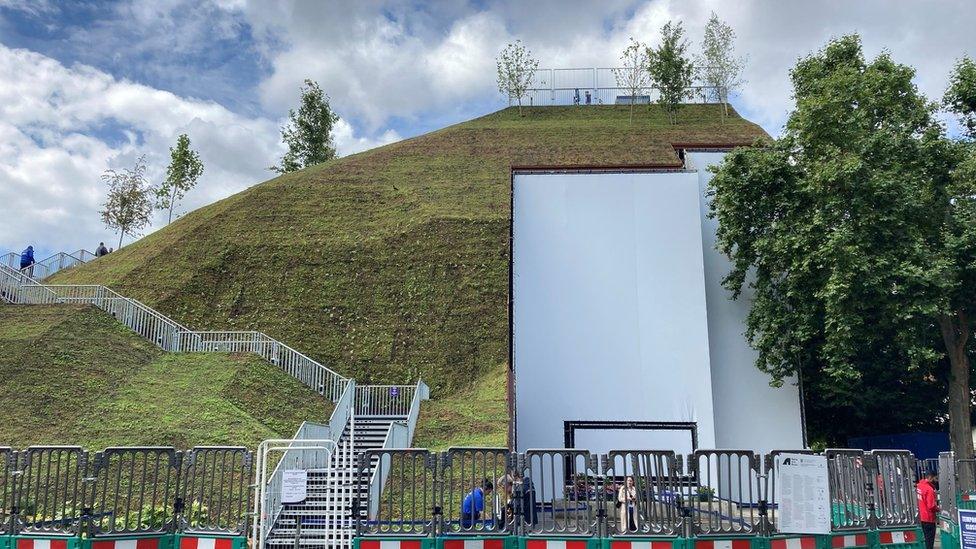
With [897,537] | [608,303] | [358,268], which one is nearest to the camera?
Result: [897,537]

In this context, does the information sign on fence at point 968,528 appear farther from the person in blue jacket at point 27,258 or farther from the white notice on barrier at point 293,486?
the person in blue jacket at point 27,258

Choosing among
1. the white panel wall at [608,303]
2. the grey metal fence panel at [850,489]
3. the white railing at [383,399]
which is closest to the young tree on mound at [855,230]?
the white panel wall at [608,303]

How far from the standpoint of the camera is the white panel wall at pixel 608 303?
796 inches

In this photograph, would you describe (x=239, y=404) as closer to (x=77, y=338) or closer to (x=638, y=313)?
(x=77, y=338)

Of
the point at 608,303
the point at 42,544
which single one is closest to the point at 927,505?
the point at 608,303

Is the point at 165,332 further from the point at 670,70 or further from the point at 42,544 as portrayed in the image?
the point at 670,70

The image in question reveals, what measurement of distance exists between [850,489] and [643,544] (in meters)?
2.90

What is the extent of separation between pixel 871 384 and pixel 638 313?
939cm

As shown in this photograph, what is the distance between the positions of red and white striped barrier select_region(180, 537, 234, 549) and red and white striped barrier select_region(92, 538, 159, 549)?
12.7 inches

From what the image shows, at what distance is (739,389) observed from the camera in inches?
839

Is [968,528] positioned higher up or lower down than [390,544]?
higher up

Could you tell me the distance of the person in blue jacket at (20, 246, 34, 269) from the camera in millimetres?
29797

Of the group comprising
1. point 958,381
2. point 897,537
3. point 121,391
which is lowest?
point 897,537

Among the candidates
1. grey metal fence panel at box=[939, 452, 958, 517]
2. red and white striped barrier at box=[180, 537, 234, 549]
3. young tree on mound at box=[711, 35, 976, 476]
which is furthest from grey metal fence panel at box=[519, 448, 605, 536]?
young tree on mound at box=[711, 35, 976, 476]
